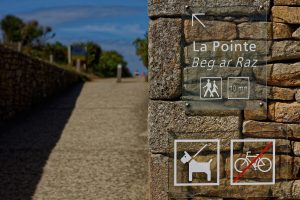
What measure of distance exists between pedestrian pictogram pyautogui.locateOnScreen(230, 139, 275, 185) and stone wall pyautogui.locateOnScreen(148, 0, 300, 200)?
0.04m

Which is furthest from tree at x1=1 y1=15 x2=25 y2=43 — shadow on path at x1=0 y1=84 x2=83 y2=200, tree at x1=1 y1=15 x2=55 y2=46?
shadow on path at x1=0 y1=84 x2=83 y2=200

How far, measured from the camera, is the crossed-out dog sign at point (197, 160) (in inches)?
162

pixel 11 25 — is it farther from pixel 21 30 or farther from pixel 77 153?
pixel 77 153

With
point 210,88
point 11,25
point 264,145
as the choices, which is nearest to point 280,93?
point 264,145

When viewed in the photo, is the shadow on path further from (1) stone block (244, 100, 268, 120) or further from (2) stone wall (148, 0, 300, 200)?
(1) stone block (244, 100, 268, 120)

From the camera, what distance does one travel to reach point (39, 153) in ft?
30.5

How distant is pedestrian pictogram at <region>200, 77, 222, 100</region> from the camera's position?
411 cm

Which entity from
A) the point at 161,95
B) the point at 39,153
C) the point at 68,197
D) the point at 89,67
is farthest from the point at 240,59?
the point at 89,67

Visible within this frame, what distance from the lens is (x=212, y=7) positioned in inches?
161

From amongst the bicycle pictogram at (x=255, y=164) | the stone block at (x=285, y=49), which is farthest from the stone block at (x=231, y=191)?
the stone block at (x=285, y=49)

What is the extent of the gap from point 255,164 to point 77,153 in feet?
17.8

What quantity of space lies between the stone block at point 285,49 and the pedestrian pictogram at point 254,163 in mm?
607

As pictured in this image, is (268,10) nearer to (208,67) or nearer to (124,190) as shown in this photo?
(208,67)

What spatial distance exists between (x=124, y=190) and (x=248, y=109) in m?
3.35
